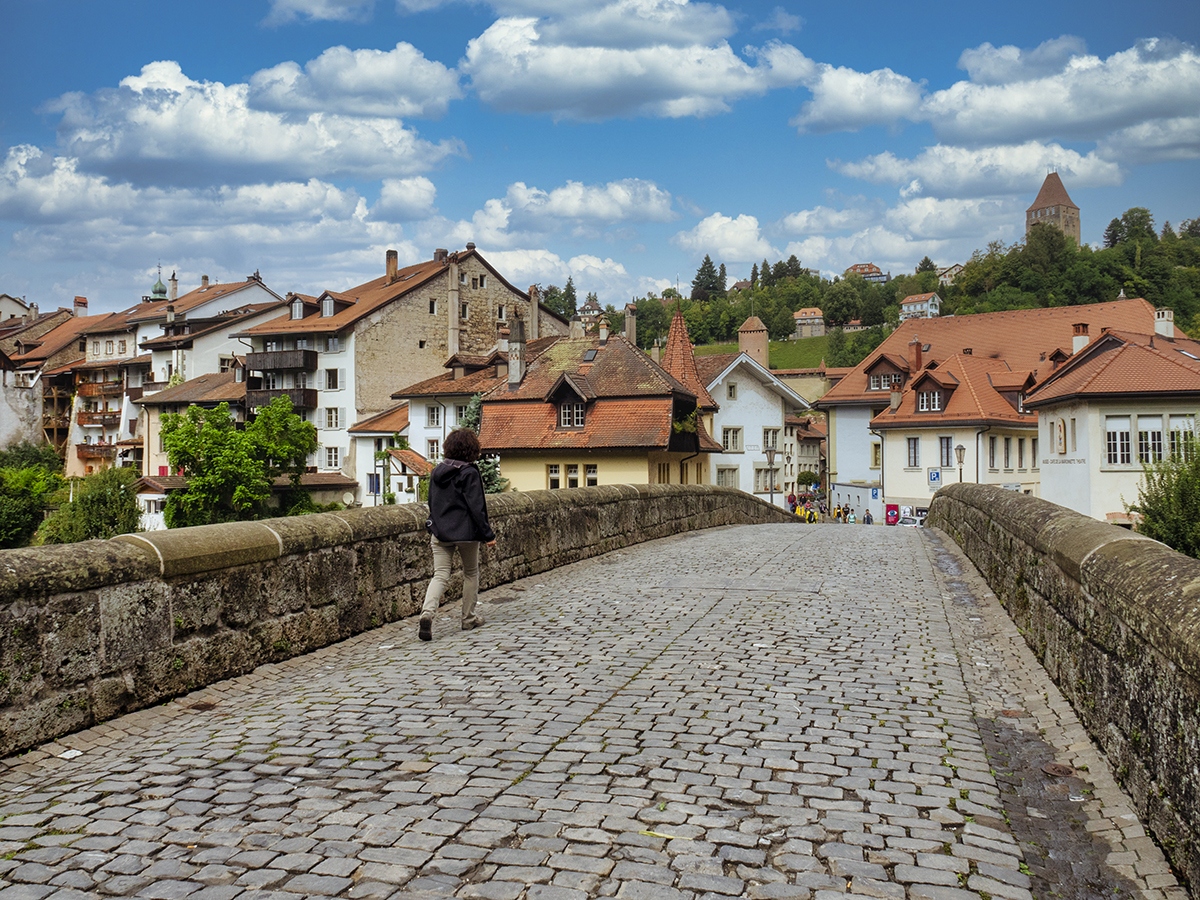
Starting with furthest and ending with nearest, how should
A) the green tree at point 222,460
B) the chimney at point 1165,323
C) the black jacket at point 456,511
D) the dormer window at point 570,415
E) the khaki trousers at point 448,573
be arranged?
1. the chimney at point 1165,323
2. the green tree at point 222,460
3. the dormer window at point 570,415
4. the black jacket at point 456,511
5. the khaki trousers at point 448,573

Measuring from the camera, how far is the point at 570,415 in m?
45.6

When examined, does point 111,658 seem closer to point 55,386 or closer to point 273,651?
point 273,651

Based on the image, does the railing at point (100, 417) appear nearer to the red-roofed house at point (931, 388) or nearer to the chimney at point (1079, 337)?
the red-roofed house at point (931, 388)

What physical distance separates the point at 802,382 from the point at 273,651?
108967 mm

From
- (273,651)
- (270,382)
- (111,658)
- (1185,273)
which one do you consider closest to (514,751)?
(111,658)

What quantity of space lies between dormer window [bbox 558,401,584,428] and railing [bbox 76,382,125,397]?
51543 millimetres

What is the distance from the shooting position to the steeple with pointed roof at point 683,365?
54.9 m

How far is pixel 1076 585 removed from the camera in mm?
6355

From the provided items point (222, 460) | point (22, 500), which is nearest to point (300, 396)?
point (222, 460)

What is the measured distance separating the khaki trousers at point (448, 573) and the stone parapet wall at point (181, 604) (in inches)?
29.8

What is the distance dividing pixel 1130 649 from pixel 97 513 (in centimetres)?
6302

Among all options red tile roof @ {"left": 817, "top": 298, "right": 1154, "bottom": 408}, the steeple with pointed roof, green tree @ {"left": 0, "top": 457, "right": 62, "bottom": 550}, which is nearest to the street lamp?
the steeple with pointed roof

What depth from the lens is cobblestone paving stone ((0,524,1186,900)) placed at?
374cm

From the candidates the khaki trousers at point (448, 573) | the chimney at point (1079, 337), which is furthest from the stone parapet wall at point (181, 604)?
the chimney at point (1079, 337)
